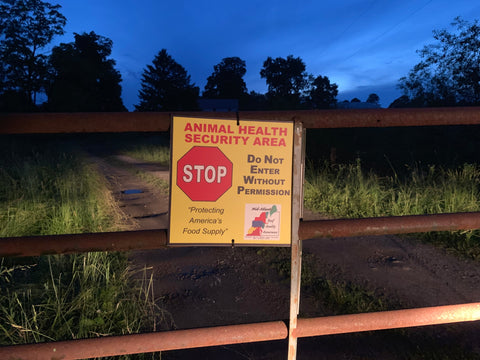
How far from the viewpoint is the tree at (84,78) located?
37250 mm

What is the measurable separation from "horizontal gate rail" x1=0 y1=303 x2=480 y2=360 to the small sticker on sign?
1.17 ft

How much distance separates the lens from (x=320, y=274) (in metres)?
3.39

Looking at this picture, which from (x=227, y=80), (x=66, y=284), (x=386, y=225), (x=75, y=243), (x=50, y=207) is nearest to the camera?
(x=75, y=243)

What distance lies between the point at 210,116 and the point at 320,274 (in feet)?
8.29

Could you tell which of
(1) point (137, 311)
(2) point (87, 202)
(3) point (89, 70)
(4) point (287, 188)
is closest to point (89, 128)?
(4) point (287, 188)

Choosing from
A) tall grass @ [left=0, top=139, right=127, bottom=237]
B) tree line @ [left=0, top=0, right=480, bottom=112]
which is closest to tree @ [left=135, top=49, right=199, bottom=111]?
tree line @ [left=0, top=0, right=480, bottom=112]

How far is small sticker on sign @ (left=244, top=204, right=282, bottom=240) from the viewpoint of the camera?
4.53 ft

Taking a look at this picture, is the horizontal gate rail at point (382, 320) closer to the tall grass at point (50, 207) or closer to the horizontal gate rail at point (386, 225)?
the horizontal gate rail at point (386, 225)

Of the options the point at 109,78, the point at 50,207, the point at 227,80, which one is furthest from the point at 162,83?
the point at 50,207

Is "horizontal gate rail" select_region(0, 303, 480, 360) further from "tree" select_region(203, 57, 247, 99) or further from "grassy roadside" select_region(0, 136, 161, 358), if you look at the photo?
"tree" select_region(203, 57, 247, 99)

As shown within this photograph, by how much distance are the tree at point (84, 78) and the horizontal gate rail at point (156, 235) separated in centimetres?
3572

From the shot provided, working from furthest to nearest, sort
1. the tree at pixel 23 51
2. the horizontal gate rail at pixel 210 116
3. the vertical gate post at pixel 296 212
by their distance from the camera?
the tree at pixel 23 51, the vertical gate post at pixel 296 212, the horizontal gate rail at pixel 210 116

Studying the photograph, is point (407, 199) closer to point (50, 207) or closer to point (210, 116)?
point (210, 116)

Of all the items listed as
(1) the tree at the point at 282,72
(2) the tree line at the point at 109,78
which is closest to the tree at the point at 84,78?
(2) the tree line at the point at 109,78
